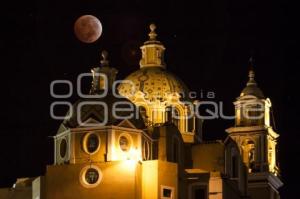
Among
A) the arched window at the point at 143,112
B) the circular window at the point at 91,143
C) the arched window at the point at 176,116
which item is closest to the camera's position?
the circular window at the point at 91,143

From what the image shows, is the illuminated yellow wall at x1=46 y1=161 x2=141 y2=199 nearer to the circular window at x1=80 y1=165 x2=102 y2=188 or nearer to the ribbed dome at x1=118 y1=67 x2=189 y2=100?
the circular window at x1=80 y1=165 x2=102 y2=188

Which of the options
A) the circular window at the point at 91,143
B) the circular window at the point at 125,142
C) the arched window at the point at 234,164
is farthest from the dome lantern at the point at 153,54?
the circular window at the point at 91,143

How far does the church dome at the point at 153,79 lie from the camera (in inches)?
3393

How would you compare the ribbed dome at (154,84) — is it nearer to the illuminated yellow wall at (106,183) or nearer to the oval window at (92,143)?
the oval window at (92,143)

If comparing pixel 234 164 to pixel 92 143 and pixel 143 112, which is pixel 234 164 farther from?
pixel 92 143

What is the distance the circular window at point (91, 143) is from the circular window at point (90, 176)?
3.86ft

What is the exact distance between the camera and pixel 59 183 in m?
75.0

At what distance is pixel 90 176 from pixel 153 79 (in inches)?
564

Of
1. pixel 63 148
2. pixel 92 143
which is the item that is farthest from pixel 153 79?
pixel 92 143

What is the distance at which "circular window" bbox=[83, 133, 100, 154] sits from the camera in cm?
7519

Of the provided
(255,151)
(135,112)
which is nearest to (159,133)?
(135,112)

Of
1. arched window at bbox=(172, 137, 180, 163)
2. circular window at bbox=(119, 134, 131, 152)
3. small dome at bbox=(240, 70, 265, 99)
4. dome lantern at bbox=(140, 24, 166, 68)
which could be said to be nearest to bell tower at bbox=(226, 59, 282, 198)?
small dome at bbox=(240, 70, 265, 99)

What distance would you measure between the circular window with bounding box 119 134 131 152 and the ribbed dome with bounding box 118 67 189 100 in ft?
33.6

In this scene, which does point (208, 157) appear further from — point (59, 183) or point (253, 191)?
point (59, 183)
